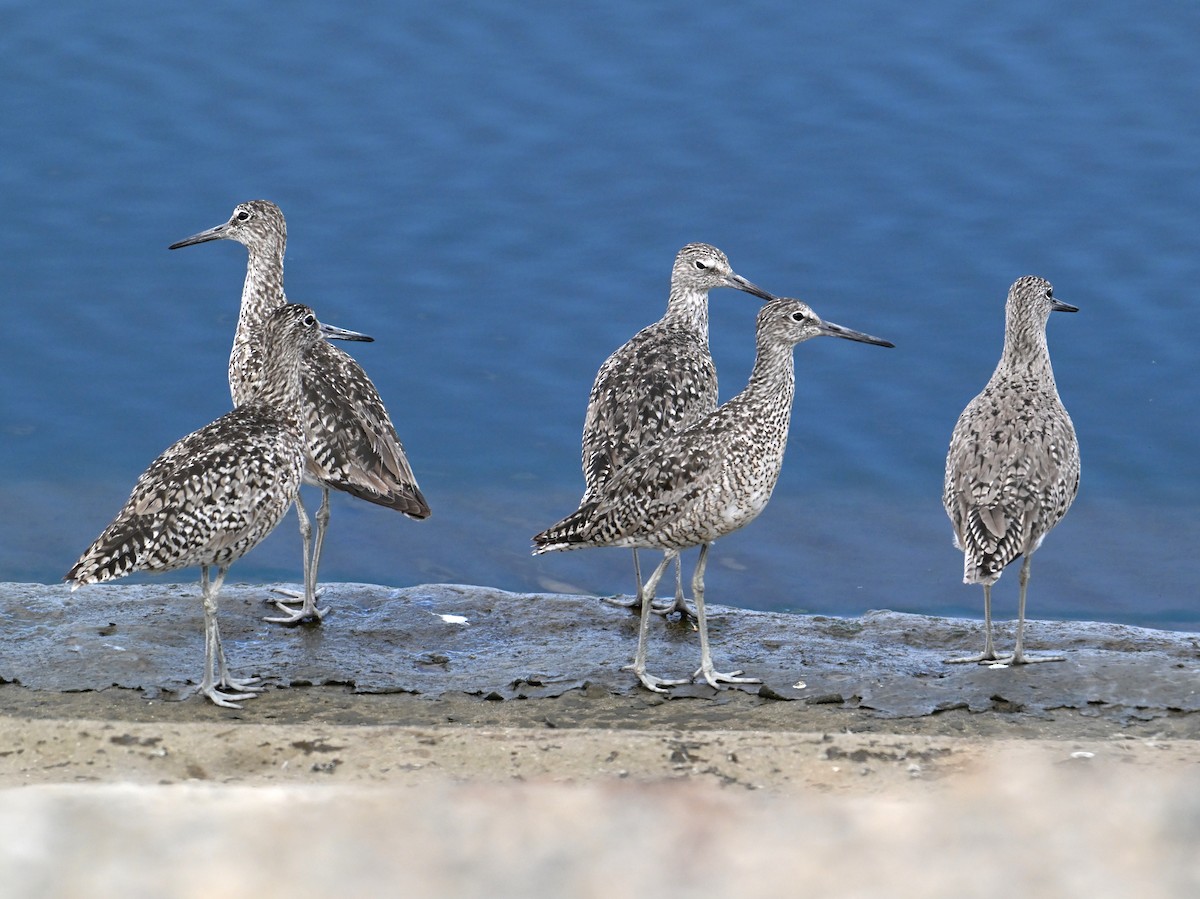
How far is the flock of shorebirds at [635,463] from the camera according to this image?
7.41m

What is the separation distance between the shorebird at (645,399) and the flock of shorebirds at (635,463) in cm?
1

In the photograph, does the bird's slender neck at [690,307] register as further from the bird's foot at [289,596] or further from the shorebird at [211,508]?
the shorebird at [211,508]

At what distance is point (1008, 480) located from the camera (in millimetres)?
8156

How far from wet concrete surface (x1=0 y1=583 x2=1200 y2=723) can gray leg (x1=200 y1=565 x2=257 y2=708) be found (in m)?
0.14

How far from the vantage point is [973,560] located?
26.0 feet

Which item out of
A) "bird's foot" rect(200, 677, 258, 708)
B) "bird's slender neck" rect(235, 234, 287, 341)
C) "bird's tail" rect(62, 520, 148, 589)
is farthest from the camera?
"bird's slender neck" rect(235, 234, 287, 341)

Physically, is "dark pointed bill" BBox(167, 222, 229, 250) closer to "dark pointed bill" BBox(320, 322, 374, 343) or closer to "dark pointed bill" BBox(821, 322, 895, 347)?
"dark pointed bill" BBox(320, 322, 374, 343)

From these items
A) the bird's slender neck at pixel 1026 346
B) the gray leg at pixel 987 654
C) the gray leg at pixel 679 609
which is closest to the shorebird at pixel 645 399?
the gray leg at pixel 679 609

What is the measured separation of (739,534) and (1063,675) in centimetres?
352

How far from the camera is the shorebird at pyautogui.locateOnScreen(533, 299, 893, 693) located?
7.70 meters

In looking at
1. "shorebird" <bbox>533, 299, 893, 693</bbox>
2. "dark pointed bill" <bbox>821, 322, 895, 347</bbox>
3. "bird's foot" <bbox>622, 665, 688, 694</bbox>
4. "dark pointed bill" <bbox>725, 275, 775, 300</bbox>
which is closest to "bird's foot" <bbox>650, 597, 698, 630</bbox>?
"shorebird" <bbox>533, 299, 893, 693</bbox>

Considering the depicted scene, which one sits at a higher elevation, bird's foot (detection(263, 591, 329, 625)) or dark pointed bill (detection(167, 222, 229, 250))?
dark pointed bill (detection(167, 222, 229, 250))

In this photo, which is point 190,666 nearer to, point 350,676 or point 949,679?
point 350,676

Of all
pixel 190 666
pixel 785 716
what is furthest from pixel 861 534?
pixel 190 666
